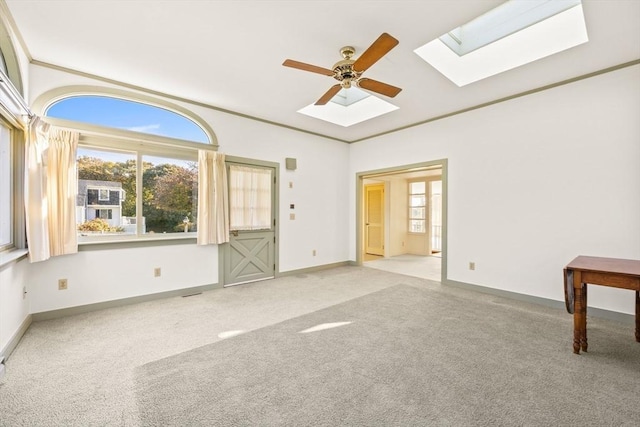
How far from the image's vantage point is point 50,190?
9.94 feet

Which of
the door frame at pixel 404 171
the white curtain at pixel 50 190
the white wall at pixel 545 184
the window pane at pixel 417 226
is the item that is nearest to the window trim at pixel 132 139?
the white curtain at pixel 50 190

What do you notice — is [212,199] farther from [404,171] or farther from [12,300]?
[404,171]

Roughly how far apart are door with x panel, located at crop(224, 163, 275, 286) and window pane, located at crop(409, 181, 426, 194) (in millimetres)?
5100

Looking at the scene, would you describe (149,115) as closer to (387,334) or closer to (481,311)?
(387,334)

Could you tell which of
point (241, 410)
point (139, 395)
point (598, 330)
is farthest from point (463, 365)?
point (139, 395)

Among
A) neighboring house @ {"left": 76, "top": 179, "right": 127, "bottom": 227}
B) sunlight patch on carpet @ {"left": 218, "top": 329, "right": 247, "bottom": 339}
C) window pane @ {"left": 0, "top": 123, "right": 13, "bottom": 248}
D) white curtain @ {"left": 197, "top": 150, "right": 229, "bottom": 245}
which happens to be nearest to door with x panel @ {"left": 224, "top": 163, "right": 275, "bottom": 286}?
white curtain @ {"left": 197, "top": 150, "right": 229, "bottom": 245}

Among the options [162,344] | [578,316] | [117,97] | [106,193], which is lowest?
[162,344]

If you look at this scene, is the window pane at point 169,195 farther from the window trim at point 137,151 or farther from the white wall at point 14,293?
the white wall at point 14,293

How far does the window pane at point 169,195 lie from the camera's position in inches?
153

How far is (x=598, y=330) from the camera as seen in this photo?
2857 millimetres

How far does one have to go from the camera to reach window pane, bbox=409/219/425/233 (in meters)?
8.33

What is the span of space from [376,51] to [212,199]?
3.11m

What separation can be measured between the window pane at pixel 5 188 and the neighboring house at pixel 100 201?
24.3 inches

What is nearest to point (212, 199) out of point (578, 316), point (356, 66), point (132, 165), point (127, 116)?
point (132, 165)
